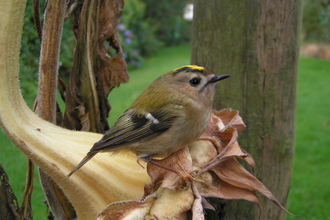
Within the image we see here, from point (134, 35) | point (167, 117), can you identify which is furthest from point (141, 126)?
point (134, 35)

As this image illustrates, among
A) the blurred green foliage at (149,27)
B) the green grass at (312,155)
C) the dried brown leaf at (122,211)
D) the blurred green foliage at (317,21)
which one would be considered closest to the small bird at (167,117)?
the dried brown leaf at (122,211)

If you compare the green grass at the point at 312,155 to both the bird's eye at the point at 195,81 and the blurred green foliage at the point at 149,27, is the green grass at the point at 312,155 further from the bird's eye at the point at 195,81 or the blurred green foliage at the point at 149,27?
the blurred green foliage at the point at 149,27

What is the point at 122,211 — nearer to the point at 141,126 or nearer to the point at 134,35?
the point at 141,126

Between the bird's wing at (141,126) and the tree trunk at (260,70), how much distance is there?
12.7 inches

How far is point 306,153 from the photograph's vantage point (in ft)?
14.3

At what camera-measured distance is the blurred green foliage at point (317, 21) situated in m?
12.0

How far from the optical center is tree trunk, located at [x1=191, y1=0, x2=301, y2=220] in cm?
135

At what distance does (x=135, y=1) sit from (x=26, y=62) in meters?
10.3

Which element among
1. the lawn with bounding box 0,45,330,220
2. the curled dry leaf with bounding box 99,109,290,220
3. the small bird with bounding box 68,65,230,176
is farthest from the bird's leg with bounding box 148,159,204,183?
the lawn with bounding box 0,45,330,220

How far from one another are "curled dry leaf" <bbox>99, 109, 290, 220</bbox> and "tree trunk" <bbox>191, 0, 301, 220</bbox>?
0.24 m

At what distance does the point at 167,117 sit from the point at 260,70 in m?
0.44

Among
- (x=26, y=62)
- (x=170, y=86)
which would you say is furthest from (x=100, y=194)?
(x=26, y=62)

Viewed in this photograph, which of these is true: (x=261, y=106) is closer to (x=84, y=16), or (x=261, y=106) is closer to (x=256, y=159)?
(x=256, y=159)

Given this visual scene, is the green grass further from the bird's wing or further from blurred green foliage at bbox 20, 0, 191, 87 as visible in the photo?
blurred green foliage at bbox 20, 0, 191, 87
